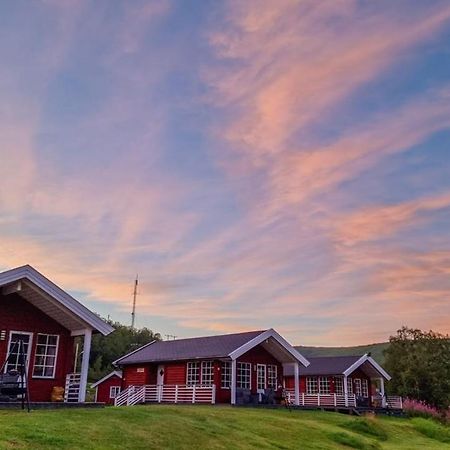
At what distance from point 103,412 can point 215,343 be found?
16522mm

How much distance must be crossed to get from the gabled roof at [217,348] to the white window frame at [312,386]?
30.1 ft

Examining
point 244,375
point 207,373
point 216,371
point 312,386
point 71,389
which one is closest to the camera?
point 71,389

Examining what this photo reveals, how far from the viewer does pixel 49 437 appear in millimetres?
11359

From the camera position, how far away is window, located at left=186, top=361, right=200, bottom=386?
30.4m

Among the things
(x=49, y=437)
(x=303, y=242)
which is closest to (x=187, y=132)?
(x=303, y=242)

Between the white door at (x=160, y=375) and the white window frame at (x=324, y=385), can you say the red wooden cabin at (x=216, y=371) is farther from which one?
the white window frame at (x=324, y=385)

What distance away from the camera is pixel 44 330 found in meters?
20.5

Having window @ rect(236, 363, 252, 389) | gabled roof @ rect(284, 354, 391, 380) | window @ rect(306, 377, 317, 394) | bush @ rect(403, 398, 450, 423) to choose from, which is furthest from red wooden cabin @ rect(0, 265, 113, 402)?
window @ rect(306, 377, 317, 394)

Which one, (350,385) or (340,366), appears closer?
(340,366)

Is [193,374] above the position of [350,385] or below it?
above

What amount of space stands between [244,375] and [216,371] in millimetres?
2213

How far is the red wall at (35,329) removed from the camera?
19.8m

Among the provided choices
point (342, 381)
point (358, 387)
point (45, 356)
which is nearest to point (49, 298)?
point (45, 356)

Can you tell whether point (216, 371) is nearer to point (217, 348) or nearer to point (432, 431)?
point (217, 348)
